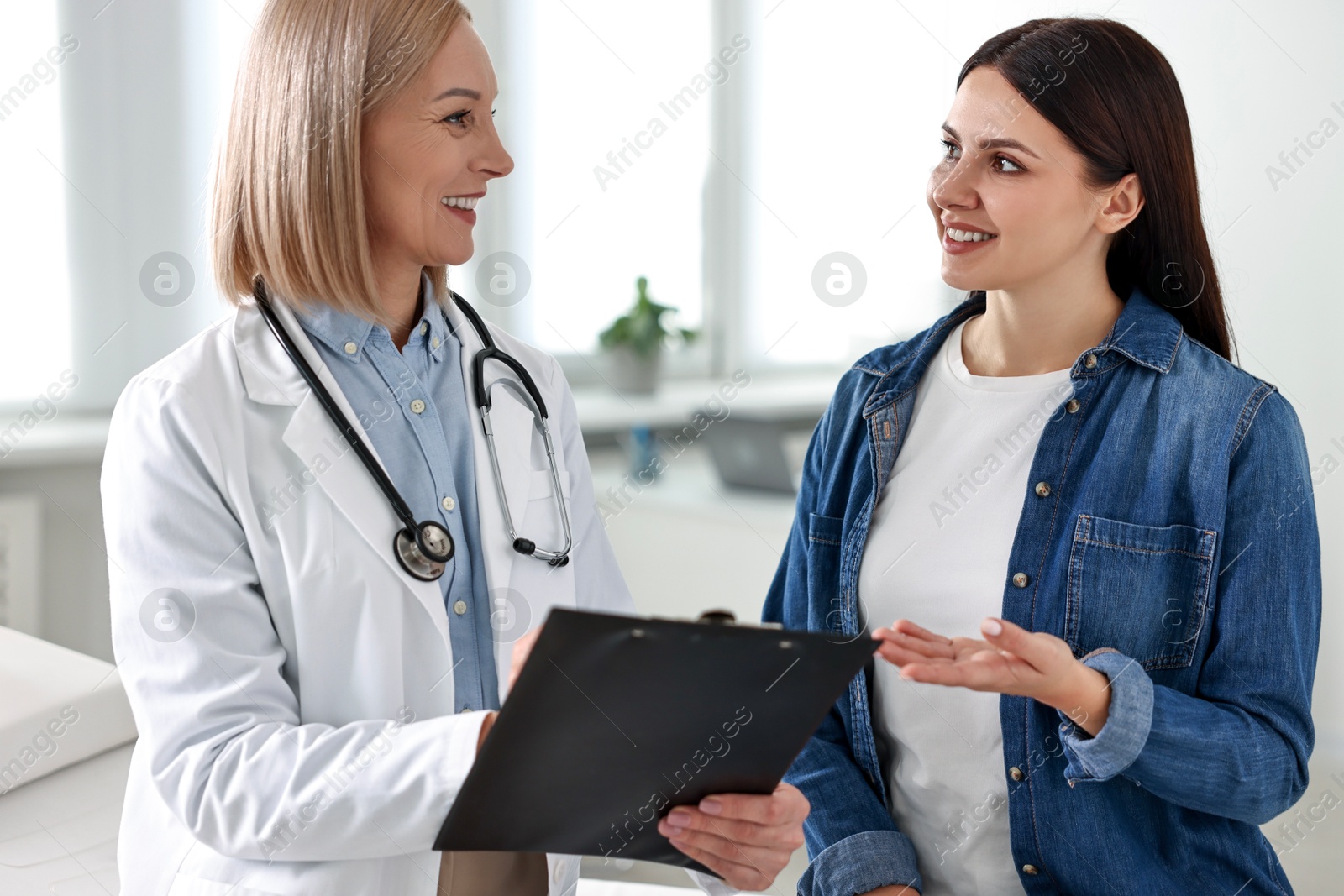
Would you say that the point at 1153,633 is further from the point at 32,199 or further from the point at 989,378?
the point at 32,199

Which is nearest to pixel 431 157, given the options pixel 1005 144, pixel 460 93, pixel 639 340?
pixel 460 93

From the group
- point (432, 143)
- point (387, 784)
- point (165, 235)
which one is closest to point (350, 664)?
point (387, 784)

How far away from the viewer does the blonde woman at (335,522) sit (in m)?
1.01

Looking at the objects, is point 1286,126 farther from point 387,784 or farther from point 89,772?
point 89,772

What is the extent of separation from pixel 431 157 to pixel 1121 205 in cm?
79

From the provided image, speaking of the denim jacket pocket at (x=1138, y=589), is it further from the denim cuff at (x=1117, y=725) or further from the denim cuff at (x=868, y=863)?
the denim cuff at (x=868, y=863)

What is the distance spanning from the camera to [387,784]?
1007 mm

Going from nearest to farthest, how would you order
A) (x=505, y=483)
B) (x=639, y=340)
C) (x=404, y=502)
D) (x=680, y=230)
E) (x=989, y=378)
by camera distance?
1. (x=404, y=502)
2. (x=505, y=483)
3. (x=989, y=378)
4. (x=639, y=340)
5. (x=680, y=230)

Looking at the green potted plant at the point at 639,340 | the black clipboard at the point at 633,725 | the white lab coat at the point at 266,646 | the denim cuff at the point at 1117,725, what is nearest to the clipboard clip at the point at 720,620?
the black clipboard at the point at 633,725

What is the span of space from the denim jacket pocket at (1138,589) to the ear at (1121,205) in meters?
0.35

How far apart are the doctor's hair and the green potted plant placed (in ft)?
8.44

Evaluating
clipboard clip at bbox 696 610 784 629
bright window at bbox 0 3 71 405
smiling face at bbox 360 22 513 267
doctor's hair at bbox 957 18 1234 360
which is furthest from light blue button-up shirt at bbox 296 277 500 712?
bright window at bbox 0 3 71 405

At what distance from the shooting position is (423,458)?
3.89 ft

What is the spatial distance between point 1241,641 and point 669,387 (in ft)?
10.3
